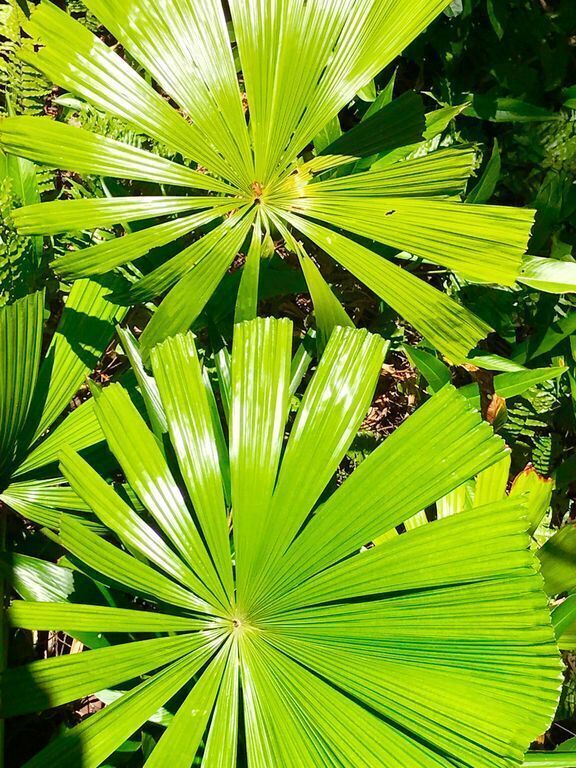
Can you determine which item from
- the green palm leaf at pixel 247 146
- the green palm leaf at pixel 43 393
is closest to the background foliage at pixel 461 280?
the green palm leaf at pixel 43 393

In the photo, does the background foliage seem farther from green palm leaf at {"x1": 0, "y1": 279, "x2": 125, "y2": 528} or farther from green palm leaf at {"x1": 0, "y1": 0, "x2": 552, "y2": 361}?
green palm leaf at {"x1": 0, "y1": 0, "x2": 552, "y2": 361}

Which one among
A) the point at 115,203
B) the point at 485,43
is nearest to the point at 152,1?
the point at 115,203

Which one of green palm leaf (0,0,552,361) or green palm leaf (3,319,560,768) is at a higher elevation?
green palm leaf (0,0,552,361)

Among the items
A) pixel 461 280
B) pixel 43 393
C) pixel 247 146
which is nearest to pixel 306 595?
pixel 43 393

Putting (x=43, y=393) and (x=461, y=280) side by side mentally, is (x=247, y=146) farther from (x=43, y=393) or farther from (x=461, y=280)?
(x=461, y=280)

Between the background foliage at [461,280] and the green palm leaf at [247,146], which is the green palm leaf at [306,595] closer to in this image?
the green palm leaf at [247,146]

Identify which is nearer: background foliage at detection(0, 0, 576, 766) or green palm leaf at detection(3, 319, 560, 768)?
green palm leaf at detection(3, 319, 560, 768)

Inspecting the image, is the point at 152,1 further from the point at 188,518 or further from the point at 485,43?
the point at 485,43

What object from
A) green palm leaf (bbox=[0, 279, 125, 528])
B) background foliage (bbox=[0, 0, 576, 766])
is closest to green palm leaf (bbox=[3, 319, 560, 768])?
green palm leaf (bbox=[0, 279, 125, 528])
